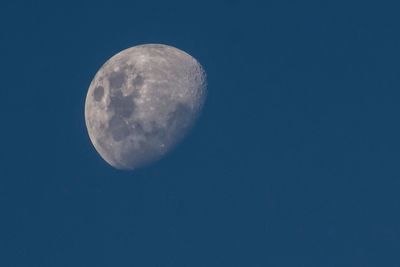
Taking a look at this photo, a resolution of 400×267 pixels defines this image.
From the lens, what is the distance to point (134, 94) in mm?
37125

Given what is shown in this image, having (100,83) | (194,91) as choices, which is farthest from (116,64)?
(194,91)

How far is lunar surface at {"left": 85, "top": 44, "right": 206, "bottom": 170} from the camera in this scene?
3709cm

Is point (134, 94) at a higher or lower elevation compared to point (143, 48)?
lower

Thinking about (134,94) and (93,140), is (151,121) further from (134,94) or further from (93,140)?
(93,140)

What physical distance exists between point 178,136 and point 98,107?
139 inches

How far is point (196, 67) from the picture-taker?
3934cm

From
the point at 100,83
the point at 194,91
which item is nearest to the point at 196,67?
the point at 194,91

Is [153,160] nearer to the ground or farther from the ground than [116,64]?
nearer to the ground

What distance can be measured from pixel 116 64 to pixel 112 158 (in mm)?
3995

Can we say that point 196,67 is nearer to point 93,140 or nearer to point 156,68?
point 156,68

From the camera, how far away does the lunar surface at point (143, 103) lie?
1460 inches

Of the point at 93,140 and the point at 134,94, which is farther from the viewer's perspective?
the point at 93,140

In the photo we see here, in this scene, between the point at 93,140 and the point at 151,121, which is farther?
the point at 93,140

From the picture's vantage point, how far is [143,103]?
36906 millimetres
